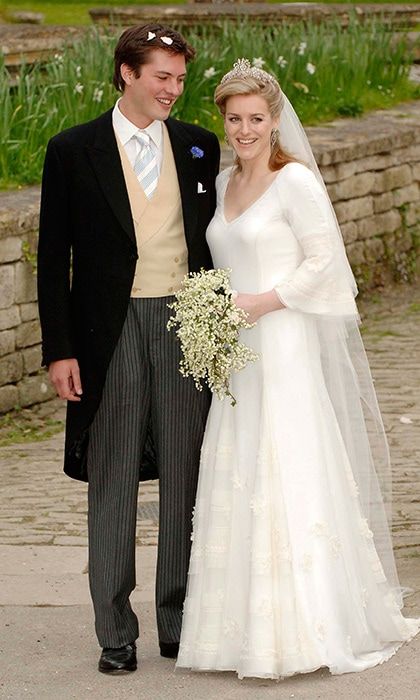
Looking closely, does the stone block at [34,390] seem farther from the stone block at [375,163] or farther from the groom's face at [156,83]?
the groom's face at [156,83]

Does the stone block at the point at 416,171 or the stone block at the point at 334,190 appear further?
the stone block at the point at 416,171

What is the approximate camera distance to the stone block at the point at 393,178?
11.9 m

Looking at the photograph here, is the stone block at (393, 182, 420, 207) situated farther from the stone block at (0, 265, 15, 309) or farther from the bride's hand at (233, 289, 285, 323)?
the bride's hand at (233, 289, 285, 323)

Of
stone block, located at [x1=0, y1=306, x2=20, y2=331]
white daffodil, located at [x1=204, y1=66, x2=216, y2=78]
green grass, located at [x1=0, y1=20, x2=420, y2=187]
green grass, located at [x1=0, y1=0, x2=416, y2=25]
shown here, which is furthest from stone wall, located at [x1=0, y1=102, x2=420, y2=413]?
green grass, located at [x1=0, y1=0, x2=416, y2=25]

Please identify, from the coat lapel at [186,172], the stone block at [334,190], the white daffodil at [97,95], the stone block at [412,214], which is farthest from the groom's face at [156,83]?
the stone block at [412,214]

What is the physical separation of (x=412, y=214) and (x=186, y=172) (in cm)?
762

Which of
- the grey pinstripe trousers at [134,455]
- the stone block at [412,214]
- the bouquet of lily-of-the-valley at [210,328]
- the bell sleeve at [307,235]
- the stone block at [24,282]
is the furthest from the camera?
the stone block at [412,214]

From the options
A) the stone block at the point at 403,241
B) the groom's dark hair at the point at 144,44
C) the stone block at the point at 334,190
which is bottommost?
the stone block at the point at 403,241

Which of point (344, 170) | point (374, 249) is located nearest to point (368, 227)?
point (374, 249)

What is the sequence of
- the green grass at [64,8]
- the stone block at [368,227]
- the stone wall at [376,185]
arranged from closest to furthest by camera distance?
the stone wall at [376,185], the stone block at [368,227], the green grass at [64,8]

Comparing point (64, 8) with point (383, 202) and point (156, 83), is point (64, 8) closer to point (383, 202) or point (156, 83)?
point (383, 202)

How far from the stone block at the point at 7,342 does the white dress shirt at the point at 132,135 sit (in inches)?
149

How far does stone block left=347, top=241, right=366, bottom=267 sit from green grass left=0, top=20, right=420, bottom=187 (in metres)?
1.16

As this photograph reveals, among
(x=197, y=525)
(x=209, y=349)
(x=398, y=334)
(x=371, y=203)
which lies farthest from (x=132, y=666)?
(x=371, y=203)
